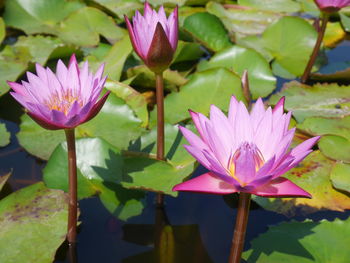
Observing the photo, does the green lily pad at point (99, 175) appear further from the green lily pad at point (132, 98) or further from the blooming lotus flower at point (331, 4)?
the blooming lotus flower at point (331, 4)

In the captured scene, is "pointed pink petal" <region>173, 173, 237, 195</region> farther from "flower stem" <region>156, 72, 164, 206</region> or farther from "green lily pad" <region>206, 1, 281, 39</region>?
"green lily pad" <region>206, 1, 281, 39</region>

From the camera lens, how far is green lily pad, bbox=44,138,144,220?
1.58 m

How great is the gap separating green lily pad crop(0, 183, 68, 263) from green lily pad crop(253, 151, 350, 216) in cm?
70

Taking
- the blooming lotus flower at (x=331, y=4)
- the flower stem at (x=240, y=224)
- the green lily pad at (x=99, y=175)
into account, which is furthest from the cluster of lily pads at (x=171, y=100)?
the blooming lotus flower at (x=331, y=4)

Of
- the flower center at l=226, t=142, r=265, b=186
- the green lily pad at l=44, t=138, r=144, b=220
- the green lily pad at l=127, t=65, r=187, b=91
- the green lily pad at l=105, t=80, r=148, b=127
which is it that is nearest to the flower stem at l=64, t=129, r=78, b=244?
the green lily pad at l=44, t=138, r=144, b=220

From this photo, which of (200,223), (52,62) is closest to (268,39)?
(52,62)

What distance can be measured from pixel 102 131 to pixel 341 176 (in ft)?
3.15

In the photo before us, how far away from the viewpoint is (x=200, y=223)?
1603 mm

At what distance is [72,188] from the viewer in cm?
135

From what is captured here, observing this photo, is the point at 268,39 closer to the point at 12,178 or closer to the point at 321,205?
the point at 321,205

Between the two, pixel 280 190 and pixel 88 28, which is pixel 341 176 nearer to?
pixel 280 190

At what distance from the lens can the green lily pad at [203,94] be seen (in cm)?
201

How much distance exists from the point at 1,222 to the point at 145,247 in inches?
18.9

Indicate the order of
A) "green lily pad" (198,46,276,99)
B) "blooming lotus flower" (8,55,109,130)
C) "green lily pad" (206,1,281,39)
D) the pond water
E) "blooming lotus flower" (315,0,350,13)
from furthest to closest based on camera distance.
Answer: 1. "green lily pad" (206,1,281,39)
2. "green lily pad" (198,46,276,99)
3. "blooming lotus flower" (315,0,350,13)
4. the pond water
5. "blooming lotus flower" (8,55,109,130)
